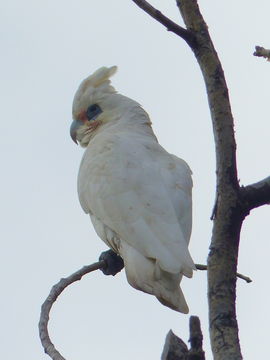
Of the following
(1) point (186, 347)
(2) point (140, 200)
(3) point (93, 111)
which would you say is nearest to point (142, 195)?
(2) point (140, 200)

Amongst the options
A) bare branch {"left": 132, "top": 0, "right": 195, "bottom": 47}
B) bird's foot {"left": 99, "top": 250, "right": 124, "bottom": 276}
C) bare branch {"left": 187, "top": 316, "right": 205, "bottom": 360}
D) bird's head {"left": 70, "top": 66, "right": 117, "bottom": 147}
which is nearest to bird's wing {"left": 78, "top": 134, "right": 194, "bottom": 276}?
bird's foot {"left": 99, "top": 250, "right": 124, "bottom": 276}

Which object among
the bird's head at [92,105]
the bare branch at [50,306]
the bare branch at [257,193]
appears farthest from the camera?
the bird's head at [92,105]

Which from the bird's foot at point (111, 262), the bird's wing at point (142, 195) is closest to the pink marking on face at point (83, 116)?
the bird's wing at point (142, 195)

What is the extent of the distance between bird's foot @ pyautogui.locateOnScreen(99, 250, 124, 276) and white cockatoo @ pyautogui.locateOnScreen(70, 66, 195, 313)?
0.09m

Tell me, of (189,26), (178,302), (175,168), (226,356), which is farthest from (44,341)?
(175,168)

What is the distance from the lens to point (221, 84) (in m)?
2.86

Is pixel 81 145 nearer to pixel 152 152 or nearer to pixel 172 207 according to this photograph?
pixel 152 152

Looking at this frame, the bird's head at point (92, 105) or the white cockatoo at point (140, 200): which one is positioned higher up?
the bird's head at point (92, 105)

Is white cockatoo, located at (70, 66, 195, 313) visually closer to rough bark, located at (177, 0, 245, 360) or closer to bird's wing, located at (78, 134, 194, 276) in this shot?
Result: bird's wing, located at (78, 134, 194, 276)

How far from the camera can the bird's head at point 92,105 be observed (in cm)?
605

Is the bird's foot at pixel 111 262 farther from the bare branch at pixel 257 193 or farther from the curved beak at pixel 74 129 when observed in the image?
the bare branch at pixel 257 193

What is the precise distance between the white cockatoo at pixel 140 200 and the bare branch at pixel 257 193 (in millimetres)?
973

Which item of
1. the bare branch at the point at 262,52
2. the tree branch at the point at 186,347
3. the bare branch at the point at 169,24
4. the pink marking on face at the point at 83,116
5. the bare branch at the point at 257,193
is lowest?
the tree branch at the point at 186,347

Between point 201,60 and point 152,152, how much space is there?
2153mm
